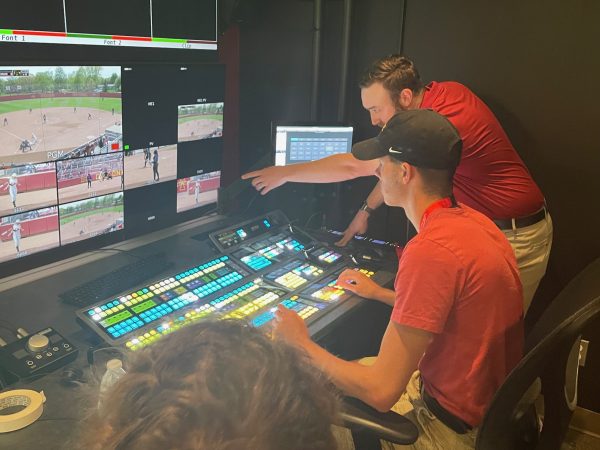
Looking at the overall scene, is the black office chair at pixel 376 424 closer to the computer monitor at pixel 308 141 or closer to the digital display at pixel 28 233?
the digital display at pixel 28 233

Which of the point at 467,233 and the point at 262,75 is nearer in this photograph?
the point at 467,233

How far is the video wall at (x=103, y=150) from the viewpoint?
1.63 meters

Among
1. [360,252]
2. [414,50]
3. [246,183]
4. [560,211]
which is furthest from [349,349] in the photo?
[414,50]

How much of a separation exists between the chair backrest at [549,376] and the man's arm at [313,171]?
3.82 ft

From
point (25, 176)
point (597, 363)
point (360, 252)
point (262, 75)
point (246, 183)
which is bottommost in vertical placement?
point (597, 363)

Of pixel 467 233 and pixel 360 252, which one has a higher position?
pixel 467 233

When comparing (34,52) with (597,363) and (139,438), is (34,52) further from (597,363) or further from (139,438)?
(597,363)

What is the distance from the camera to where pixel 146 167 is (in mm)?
2051

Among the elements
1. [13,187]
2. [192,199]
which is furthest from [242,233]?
[13,187]

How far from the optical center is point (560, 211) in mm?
2447

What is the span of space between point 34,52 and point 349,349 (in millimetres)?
1584

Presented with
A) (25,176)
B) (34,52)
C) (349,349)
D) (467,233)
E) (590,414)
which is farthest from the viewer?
(590,414)

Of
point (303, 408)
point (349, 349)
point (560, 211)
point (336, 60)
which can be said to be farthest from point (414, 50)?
point (303, 408)

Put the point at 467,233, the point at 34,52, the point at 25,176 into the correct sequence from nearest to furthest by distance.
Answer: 1. the point at 467,233
2. the point at 25,176
3. the point at 34,52
